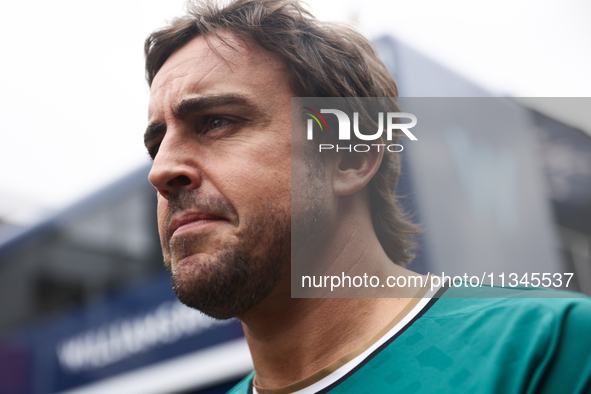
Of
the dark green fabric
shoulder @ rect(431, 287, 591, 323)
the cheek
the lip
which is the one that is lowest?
the dark green fabric

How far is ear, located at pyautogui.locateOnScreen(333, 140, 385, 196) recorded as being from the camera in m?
1.51

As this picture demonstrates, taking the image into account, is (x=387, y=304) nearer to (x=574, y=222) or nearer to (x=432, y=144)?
(x=432, y=144)

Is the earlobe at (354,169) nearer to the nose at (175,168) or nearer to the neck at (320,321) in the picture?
the neck at (320,321)

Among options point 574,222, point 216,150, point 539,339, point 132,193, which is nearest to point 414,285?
point 539,339

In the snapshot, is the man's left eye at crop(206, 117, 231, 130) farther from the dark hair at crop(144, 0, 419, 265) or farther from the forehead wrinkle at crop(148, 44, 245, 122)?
the dark hair at crop(144, 0, 419, 265)

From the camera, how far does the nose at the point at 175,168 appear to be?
53.2 inches

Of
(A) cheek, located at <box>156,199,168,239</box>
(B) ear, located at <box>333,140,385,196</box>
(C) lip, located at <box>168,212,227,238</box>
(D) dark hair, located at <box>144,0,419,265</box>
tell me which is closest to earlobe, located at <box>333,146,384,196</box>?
(B) ear, located at <box>333,140,385,196</box>

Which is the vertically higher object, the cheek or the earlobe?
the earlobe

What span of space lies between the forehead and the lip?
36 cm

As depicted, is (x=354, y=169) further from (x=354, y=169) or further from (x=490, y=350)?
(x=490, y=350)

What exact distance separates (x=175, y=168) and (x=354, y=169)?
0.55m

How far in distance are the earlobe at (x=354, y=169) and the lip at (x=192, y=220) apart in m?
0.39

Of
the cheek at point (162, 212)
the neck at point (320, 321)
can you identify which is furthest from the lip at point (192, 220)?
the neck at point (320, 321)

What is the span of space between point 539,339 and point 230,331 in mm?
3923
